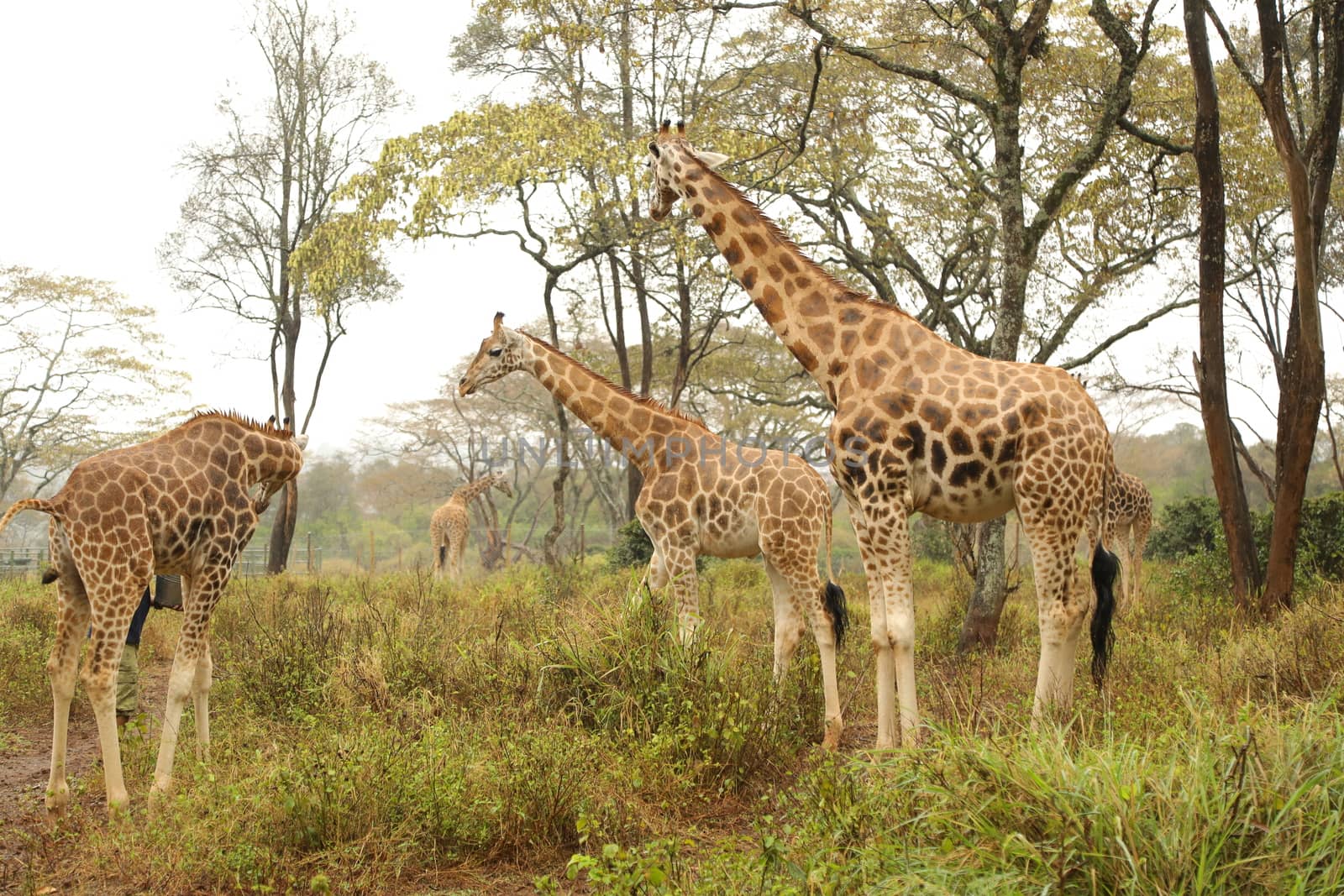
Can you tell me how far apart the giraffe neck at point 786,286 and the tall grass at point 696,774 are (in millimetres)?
1932

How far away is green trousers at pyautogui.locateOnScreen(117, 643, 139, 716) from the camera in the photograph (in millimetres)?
7113

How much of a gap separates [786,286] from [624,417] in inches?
90.3

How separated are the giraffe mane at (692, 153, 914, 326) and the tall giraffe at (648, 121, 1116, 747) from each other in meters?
0.03

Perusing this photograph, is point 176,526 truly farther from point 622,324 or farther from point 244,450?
point 622,324

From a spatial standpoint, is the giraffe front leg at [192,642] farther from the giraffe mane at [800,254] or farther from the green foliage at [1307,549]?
the green foliage at [1307,549]

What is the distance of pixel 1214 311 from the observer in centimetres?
918

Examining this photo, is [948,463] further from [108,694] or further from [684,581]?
[108,694]

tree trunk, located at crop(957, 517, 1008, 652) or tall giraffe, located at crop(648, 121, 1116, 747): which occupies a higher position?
tall giraffe, located at crop(648, 121, 1116, 747)

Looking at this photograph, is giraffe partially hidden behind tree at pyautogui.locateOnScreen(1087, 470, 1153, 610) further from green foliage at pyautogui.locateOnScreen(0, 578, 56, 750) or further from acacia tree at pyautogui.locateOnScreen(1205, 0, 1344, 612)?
green foliage at pyautogui.locateOnScreen(0, 578, 56, 750)

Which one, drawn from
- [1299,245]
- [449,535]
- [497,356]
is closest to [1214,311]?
[1299,245]

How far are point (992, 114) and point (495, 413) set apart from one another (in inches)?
1076

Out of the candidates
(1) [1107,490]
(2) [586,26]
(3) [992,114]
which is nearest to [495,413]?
(2) [586,26]

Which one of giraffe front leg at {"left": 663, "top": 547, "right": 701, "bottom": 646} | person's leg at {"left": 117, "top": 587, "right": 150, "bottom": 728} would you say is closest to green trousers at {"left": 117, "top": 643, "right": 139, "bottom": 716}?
person's leg at {"left": 117, "top": 587, "right": 150, "bottom": 728}

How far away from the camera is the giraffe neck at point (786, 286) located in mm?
5957
